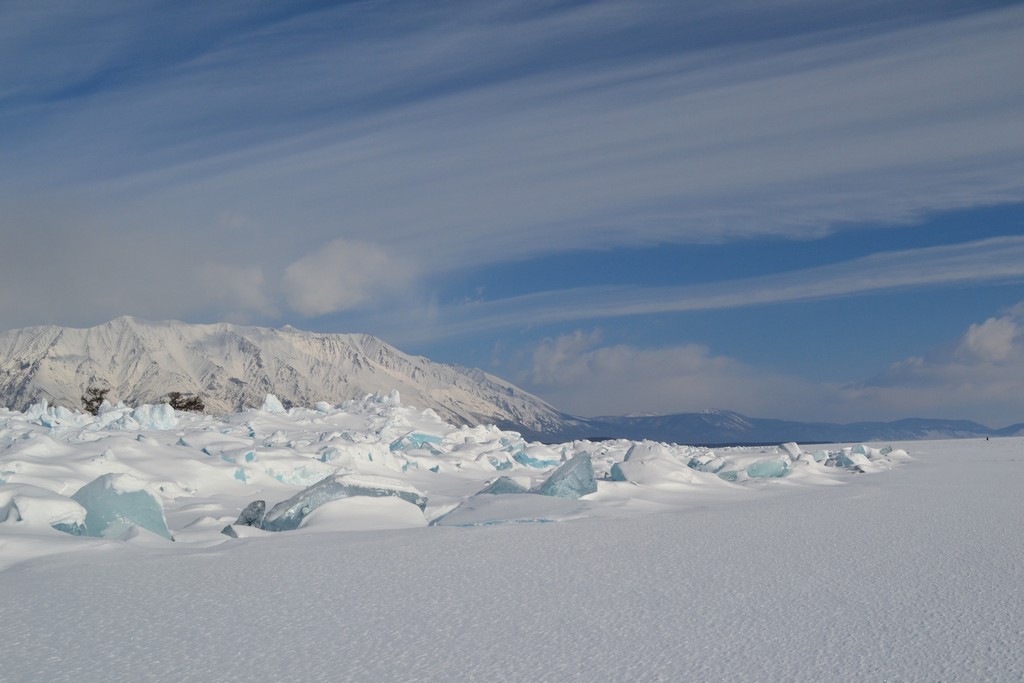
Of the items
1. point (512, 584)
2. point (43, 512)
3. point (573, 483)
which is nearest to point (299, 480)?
point (573, 483)

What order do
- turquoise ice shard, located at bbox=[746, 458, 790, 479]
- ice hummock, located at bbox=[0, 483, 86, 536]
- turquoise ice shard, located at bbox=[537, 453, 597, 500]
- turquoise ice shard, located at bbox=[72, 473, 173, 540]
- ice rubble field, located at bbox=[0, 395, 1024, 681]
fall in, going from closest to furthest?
ice rubble field, located at bbox=[0, 395, 1024, 681], ice hummock, located at bbox=[0, 483, 86, 536], turquoise ice shard, located at bbox=[72, 473, 173, 540], turquoise ice shard, located at bbox=[537, 453, 597, 500], turquoise ice shard, located at bbox=[746, 458, 790, 479]

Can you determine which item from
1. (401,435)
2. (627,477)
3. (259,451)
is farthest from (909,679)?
(401,435)

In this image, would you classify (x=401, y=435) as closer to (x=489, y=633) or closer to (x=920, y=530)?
(x=920, y=530)

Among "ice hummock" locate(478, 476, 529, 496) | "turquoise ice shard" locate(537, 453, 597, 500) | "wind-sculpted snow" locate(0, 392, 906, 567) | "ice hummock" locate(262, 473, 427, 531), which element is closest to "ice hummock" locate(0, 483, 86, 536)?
"wind-sculpted snow" locate(0, 392, 906, 567)

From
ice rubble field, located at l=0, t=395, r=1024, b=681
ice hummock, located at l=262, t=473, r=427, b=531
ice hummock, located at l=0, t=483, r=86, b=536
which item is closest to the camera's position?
ice rubble field, located at l=0, t=395, r=1024, b=681

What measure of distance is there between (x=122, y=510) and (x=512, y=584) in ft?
10.5

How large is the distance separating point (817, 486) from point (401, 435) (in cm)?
1022

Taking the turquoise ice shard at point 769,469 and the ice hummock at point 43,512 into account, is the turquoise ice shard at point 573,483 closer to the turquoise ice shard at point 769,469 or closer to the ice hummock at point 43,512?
the ice hummock at point 43,512

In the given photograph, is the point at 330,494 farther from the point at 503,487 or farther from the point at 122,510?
the point at 503,487

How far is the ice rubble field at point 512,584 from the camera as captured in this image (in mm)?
2713

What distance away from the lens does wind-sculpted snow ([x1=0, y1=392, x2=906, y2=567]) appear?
224 inches

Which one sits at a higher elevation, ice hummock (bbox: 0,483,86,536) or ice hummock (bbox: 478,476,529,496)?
ice hummock (bbox: 0,483,86,536)

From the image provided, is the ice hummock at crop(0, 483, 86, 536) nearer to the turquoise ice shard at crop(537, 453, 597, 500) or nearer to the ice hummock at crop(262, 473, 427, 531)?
the ice hummock at crop(262, 473, 427, 531)

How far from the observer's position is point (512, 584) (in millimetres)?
3873
